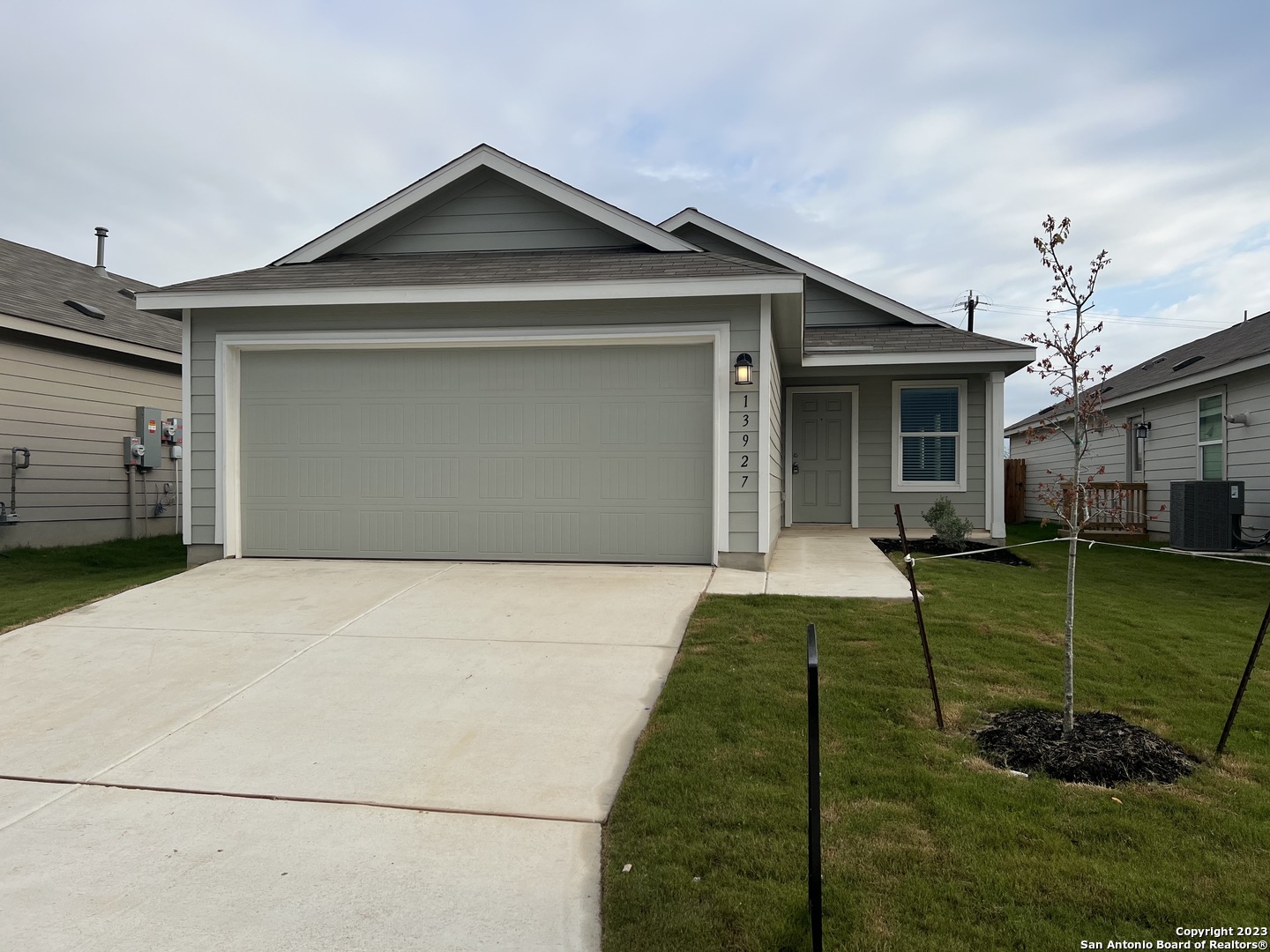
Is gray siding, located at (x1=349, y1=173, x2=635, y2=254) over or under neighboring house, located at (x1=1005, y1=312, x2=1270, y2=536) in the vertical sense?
over

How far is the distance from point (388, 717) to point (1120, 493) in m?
13.6

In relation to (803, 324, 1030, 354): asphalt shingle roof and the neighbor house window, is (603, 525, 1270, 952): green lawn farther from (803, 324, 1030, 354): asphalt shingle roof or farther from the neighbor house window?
the neighbor house window

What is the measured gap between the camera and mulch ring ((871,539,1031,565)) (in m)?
9.16

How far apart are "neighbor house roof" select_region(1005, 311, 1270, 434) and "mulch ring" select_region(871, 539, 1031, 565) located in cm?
226

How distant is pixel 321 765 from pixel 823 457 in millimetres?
9943

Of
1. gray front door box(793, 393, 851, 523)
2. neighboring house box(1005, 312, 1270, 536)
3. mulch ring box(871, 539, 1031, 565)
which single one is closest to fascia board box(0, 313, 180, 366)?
gray front door box(793, 393, 851, 523)

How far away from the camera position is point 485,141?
8.88m

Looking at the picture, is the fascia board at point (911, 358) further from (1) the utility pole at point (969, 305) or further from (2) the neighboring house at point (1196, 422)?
(1) the utility pole at point (969, 305)

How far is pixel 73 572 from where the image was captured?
8.67 meters

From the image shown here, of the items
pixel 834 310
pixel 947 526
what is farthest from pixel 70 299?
pixel 947 526

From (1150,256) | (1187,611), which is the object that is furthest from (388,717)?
(1150,256)

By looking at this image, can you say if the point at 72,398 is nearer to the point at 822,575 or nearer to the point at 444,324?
the point at 444,324

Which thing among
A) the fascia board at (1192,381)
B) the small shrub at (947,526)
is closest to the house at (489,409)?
the small shrub at (947,526)

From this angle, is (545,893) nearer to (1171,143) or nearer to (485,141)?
(485,141)
